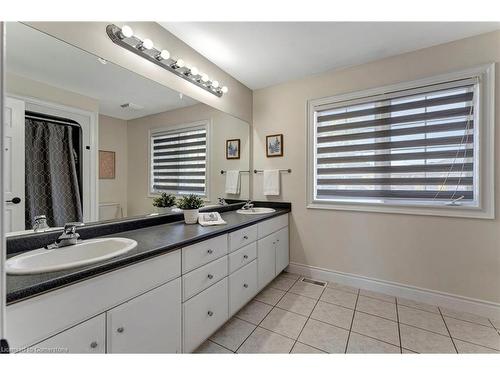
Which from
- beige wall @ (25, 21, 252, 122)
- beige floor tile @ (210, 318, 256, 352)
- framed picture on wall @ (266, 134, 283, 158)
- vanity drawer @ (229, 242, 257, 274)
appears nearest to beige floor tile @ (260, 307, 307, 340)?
beige floor tile @ (210, 318, 256, 352)

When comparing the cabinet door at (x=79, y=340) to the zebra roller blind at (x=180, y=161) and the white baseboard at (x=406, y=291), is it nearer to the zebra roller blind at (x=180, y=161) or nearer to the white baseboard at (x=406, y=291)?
the zebra roller blind at (x=180, y=161)

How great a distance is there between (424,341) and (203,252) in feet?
5.41

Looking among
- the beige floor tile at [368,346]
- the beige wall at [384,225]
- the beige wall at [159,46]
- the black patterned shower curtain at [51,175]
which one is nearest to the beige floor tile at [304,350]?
the beige floor tile at [368,346]

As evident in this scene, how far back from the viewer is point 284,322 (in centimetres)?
168

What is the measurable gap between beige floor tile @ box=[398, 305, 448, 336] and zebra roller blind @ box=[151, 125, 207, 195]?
207cm

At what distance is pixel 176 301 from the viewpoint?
1.17 meters

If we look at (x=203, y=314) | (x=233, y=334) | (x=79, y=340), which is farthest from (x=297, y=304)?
(x=79, y=340)

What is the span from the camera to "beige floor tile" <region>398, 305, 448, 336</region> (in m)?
1.60

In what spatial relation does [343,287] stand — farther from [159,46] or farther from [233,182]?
[159,46]

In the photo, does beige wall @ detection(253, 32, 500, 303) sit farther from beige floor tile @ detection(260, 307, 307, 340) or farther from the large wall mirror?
the large wall mirror

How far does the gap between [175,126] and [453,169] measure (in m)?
2.45
